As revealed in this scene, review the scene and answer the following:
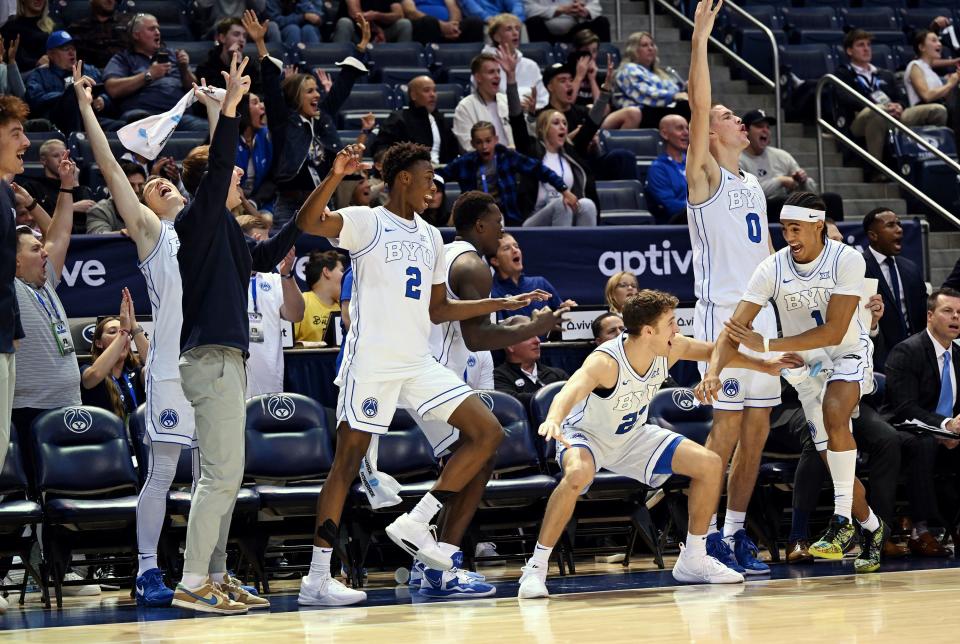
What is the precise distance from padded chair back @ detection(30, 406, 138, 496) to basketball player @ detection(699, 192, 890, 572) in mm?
3350

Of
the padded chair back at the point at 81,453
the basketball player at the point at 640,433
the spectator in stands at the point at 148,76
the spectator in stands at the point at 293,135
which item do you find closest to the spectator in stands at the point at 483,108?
the spectator in stands at the point at 293,135

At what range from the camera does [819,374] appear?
8.02m

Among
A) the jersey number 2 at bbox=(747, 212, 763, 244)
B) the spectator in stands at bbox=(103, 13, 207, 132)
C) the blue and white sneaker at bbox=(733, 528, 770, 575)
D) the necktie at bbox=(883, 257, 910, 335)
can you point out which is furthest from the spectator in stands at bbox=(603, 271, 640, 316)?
the spectator in stands at bbox=(103, 13, 207, 132)

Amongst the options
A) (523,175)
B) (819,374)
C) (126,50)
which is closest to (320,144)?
(523,175)

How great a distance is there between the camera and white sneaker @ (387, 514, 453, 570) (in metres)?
6.91

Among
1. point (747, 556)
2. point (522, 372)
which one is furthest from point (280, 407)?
point (747, 556)

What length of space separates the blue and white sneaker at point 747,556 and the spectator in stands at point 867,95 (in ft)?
22.7

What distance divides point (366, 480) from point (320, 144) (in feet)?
14.1

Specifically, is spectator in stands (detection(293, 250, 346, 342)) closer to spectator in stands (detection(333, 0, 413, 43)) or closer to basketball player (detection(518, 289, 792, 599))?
basketball player (detection(518, 289, 792, 599))

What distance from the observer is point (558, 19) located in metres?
15.2

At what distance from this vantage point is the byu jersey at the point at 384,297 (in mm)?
6977

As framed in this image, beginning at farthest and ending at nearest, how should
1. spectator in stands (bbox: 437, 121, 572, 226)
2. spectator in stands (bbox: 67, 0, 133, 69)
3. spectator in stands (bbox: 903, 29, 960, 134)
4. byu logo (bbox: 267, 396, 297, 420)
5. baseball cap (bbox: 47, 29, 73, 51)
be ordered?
spectator in stands (bbox: 903, 29, 960, 134)
spectator in stands (bbox: 67, 0, 133, 69)
baseball cap (bbox: 47, 29, 73, 51)
spectator in stands (bbox: 437, 121, 572, 226)
byu logo (bbox: 267, 396, 297, 420)

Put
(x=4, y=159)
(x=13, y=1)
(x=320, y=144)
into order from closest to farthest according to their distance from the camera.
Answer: (x=4, y=159)
(x=320, y=144)
(x=13, y=1)

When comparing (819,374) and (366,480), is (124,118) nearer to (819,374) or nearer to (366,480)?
(366,480)
